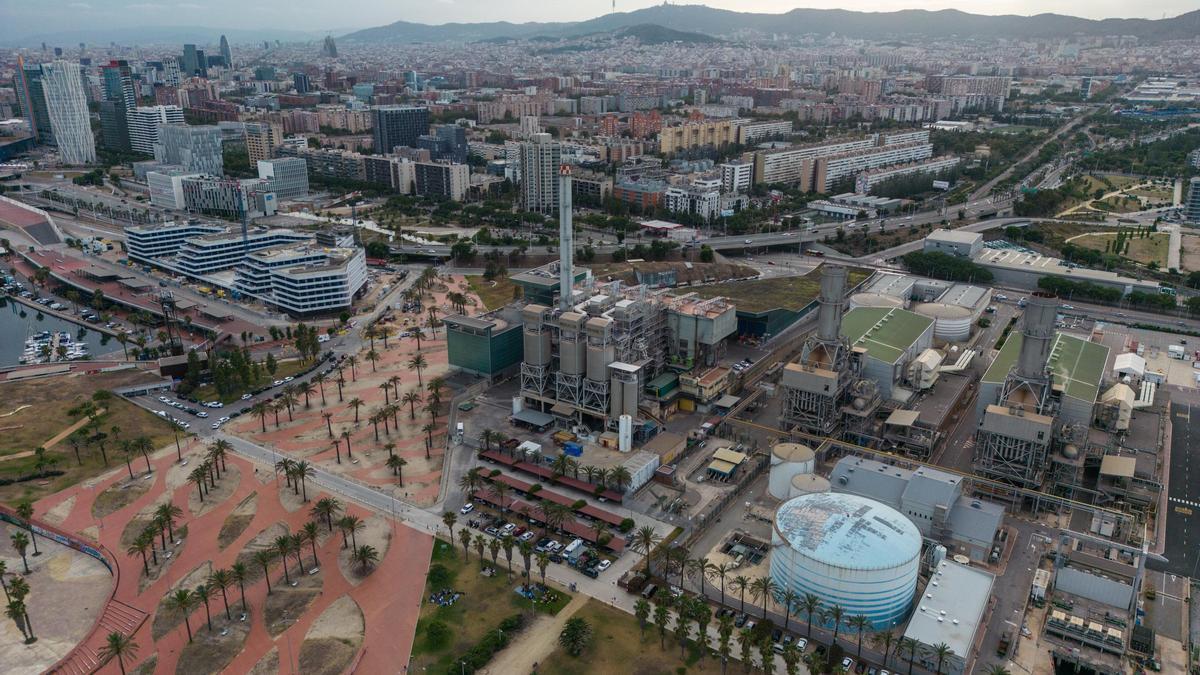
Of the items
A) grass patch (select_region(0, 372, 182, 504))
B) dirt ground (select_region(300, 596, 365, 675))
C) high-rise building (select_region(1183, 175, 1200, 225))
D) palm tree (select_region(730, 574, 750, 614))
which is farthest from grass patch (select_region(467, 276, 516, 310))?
high-rise building (select_region(1183, 175, 1200, 225))

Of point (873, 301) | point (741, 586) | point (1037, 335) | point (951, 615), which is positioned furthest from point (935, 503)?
point (873, 301)

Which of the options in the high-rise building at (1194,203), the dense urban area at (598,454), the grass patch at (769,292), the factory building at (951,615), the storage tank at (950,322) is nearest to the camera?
the factory building at (951,615)

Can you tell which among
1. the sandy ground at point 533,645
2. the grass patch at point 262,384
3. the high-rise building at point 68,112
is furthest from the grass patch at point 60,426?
the high-rise building at point 68,112

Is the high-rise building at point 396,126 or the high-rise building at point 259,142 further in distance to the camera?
the high-rise building at point 396,126

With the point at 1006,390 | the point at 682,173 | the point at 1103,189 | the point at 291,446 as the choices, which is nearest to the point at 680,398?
the point at 1006,390

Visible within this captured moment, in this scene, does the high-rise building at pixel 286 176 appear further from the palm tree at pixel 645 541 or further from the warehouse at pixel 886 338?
the palm tree at pixel 645 541

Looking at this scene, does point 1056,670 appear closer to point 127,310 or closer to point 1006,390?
point 1006,390

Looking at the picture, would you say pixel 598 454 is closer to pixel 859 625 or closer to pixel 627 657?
pixel 627 657
